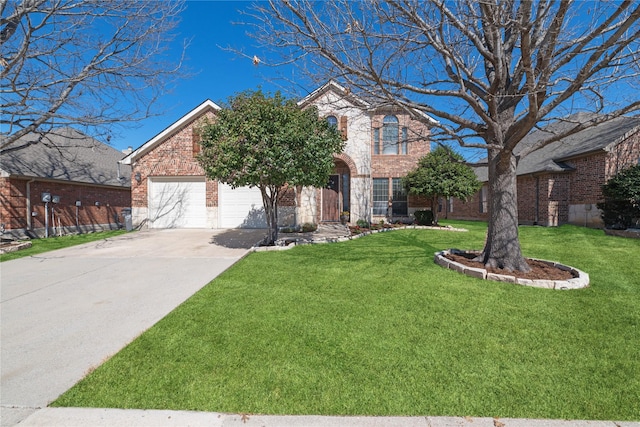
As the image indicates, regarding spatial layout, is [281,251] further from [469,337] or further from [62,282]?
[469,337]

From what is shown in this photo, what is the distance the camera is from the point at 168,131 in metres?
14.3

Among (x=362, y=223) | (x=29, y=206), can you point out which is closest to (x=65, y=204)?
(x=29, y=206)

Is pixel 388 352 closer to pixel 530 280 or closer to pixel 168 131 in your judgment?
pixel 530 280

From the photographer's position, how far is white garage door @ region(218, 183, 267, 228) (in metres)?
14.3

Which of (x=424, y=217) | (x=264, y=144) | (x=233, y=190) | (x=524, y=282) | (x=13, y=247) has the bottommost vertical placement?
(x=524, y=282)

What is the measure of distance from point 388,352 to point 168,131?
1529 centimetres

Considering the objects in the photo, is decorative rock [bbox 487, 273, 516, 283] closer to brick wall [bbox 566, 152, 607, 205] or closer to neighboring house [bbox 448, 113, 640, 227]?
neighboring house [bbox 448, 113, 640, 227]

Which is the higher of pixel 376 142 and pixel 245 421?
pixel 376 142

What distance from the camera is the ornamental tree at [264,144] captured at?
7328 millimetres

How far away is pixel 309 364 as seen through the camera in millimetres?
2691

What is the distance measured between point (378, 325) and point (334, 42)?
484cm

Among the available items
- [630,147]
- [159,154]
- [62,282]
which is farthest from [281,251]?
[630,147]

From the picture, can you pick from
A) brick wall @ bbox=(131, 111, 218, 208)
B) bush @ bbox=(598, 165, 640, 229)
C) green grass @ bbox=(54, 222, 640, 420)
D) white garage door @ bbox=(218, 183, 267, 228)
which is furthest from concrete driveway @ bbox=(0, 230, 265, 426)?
bush @ bbox=(598, 165, 640, 229)

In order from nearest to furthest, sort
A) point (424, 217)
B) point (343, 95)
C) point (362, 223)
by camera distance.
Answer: point (343, 95) < point (362, 223) < point (424, 217)
